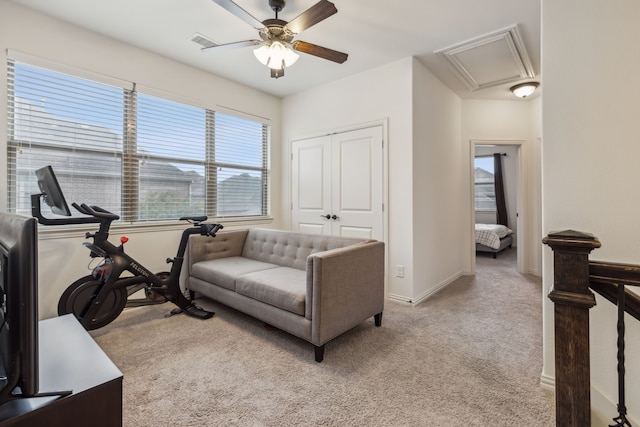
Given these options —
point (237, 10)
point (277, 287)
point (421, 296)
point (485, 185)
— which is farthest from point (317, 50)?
point (485, 185)

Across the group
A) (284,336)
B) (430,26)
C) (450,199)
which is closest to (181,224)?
(284,336)

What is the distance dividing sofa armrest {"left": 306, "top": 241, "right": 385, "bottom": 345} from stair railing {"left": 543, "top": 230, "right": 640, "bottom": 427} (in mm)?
1375

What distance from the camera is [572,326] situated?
88 cm

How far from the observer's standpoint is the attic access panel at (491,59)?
113 inches

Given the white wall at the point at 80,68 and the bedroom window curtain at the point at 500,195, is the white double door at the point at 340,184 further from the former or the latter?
the bedroom window curtain at the point at 500,195

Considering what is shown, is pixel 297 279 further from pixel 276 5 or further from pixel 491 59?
pixel 491 59

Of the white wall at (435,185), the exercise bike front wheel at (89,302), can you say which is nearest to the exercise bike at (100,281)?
the exercise bike front wheel at (89,302)

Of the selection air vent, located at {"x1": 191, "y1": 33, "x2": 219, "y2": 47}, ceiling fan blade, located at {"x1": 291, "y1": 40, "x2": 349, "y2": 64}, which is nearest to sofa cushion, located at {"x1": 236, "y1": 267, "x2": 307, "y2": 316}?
ceiling fan blade, located at {"x1": 291, "y1": 40, "x2": 349, "y2": 64}

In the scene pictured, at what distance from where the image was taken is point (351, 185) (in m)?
3.77

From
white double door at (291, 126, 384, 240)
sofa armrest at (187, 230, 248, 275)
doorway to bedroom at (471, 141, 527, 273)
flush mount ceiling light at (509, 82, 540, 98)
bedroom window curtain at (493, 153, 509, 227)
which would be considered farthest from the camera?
bedroom window curtain at (493, 153, 509, 227)

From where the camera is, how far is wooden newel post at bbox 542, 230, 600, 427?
87 cm

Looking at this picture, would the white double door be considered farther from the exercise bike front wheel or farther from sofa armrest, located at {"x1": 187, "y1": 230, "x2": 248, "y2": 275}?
the exercise bike front wheel

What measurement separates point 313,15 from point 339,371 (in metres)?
2.40

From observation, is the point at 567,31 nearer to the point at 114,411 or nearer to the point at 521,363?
the point at 521,363
